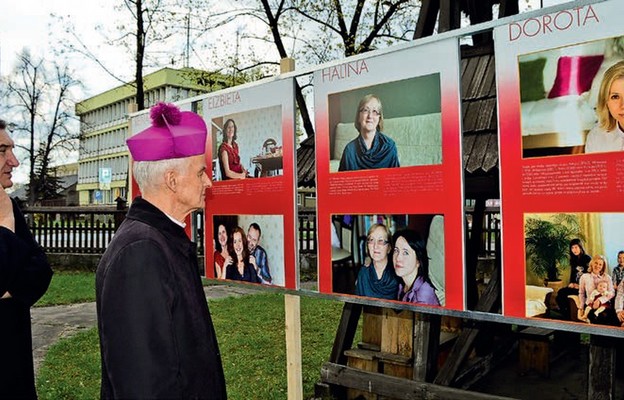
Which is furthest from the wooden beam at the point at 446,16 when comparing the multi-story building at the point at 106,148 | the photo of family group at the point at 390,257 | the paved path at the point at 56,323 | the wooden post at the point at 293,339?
the multi-story building at the point at 106,148

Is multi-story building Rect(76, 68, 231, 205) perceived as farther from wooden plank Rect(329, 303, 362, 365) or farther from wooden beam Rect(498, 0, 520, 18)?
wooden beam Rect(498, 0, 520, 18)

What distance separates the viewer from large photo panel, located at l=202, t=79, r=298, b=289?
13.3 ft

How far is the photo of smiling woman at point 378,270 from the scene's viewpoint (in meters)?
3.47

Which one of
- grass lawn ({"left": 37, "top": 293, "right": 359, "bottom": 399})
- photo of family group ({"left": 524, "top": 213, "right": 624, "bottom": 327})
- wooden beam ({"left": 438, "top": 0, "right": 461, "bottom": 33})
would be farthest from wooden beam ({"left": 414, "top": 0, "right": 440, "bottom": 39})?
grass lawn ({"left": 37, "top": 293, "right": 359, "bottom": 399})

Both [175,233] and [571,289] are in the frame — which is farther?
[571,289]

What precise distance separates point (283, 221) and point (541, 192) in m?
1.88

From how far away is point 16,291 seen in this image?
2.63 m

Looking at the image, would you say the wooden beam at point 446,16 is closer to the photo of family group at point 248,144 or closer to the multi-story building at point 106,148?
the photo of family group at point 248,144

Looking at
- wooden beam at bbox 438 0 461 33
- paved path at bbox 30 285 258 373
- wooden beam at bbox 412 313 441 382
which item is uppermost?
wooden beam at bbox 438 0 461 33

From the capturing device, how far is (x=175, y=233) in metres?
2.03

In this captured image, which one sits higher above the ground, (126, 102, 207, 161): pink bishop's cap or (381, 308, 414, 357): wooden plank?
(126, 102, 207, 161): pink bishop's cap

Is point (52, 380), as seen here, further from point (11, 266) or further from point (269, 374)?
point (11, 266)

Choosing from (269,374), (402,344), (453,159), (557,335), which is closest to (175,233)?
(453,159)

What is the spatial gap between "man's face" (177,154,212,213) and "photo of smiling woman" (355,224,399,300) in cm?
158
